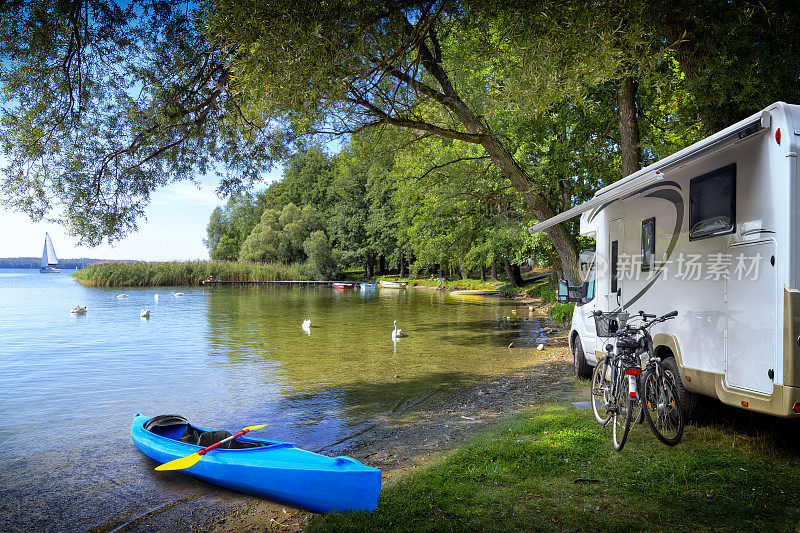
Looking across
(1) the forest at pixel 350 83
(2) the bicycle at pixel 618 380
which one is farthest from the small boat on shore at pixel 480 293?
(2) the bicycle at pixel 618 380

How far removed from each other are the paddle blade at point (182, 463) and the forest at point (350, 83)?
474 cm

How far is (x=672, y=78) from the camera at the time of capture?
438 inches

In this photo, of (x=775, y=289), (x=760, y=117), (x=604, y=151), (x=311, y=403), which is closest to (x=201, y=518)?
(x=311, y=403)

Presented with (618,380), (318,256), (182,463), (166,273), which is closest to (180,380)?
(182,463)

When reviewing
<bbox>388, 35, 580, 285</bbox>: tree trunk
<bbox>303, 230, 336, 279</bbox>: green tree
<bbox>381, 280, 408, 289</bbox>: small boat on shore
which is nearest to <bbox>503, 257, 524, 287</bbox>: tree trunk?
<bbox>381, 280, 408, 289</bbox>: small boat on shore

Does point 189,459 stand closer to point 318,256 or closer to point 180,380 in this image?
point 180,380

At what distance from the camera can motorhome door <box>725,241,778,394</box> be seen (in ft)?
15.1

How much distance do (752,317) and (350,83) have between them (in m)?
6.13

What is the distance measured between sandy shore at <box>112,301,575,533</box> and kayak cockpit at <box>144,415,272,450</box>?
1.66 feet

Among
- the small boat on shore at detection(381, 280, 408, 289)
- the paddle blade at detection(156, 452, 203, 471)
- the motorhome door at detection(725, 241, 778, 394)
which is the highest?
the motorhome door at detection(725, 241, 778, 394)

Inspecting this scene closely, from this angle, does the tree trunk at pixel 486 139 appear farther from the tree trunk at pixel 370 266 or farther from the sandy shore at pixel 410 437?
the tree trunk at pixel 370 266

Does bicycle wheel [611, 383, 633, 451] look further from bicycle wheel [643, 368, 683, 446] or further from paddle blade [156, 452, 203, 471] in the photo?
paddle blade [156, 452, 203, 471]

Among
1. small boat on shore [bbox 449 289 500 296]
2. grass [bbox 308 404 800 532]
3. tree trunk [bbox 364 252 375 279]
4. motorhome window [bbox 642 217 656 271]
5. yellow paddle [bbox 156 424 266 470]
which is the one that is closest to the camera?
grass [bbox 308 404 800 532]

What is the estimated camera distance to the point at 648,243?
6.96 meters
